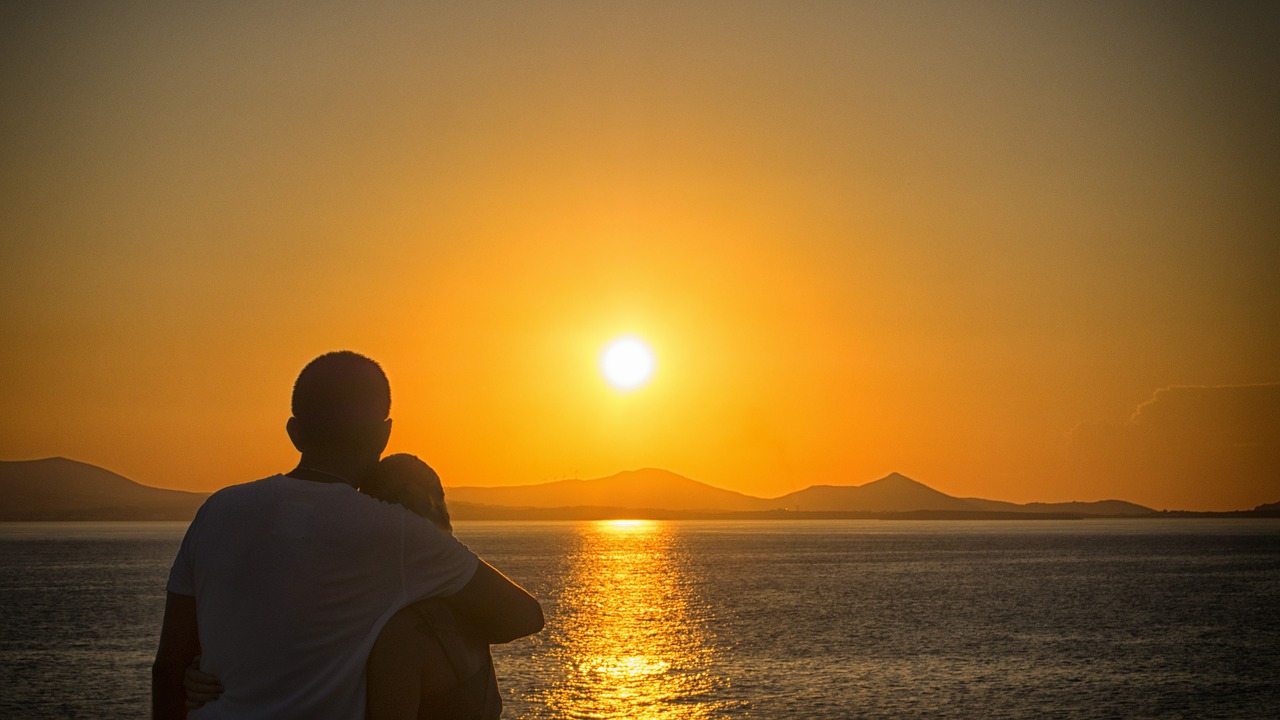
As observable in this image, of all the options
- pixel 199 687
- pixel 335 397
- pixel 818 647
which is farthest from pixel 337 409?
pixel 818 647

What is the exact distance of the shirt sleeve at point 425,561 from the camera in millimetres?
3182

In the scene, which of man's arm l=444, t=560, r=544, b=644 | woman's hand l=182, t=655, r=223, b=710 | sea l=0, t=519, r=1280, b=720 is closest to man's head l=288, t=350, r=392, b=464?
man's arm l=444, t=560, r=544, b=644

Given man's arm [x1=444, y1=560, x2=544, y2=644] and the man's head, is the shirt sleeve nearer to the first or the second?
man's arm [x1=444, y1=560, x2=544, y2=644]

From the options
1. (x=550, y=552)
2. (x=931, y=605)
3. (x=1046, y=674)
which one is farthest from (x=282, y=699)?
(x=550, y=552)

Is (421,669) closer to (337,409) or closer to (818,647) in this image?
(337,409)

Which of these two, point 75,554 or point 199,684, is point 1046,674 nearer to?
point 199,684

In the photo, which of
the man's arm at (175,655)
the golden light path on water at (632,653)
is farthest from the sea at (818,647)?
the man's arm at (175,655)

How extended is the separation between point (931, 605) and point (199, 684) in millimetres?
86461

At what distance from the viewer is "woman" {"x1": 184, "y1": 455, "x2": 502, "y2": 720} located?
315 centimetres

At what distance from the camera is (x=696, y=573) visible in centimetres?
12912

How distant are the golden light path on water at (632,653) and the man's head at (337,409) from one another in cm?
3530

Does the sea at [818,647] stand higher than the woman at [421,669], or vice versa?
the woman at [421,669]

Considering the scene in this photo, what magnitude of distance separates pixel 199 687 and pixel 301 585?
0.46 meters

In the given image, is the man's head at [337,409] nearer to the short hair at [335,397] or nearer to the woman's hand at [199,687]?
the short hair at [335,397]
